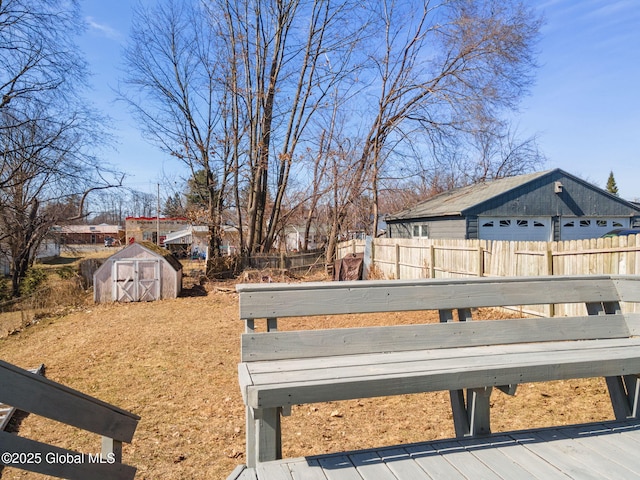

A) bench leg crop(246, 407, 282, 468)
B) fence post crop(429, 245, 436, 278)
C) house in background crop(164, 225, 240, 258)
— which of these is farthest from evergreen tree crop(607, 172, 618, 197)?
bench leg crop(246, 407, 282, 468)

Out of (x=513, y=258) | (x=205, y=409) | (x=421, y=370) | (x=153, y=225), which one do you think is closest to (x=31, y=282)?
(x=205, y=409)

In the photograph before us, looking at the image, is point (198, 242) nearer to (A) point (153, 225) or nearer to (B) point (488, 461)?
(A) point (153, 225)

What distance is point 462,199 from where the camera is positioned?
1872 cm

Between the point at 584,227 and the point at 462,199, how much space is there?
17.4 feet

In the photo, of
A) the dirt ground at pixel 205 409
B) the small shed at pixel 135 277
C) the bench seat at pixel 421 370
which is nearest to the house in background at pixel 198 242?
the small shed at pixel 135 277

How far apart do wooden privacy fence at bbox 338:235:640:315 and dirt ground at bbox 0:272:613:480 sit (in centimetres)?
263

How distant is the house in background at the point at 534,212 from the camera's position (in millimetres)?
17172

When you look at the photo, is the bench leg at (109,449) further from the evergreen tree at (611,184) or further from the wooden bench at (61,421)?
the evergreen tree at (611,184)

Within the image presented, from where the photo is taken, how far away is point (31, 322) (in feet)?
37.1

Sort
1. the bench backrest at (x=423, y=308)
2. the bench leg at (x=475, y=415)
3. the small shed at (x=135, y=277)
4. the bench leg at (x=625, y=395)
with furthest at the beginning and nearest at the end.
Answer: the small shed at (x=135, y=277)
the bench leg at (x=625, y=395)
the bench backrest at (x=423, y=308)
the bench leg at (x=475, y=415)

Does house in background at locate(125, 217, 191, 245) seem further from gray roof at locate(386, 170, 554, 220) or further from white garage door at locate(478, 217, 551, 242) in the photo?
white garage door at locate(478, 217, 551, 242)

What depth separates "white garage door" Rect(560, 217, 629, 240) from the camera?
723 inches

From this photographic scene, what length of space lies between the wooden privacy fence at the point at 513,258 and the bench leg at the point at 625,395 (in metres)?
4.34

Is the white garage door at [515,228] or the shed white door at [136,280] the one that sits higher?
the white garage door at [515,228]
